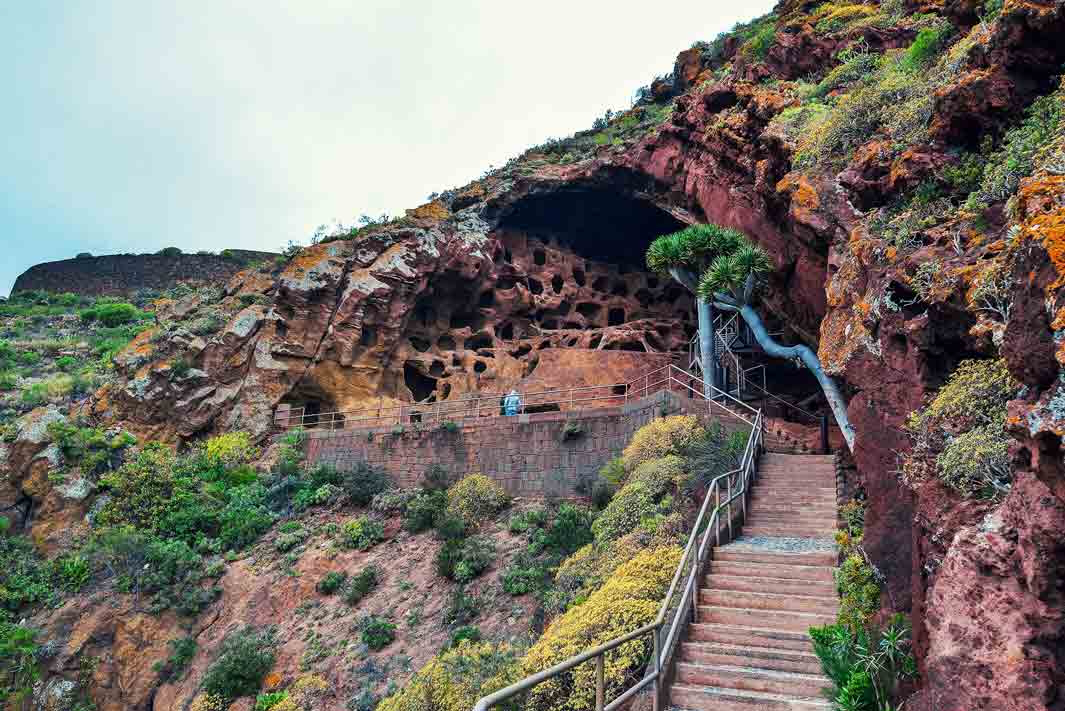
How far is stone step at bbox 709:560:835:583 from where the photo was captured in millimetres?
8359

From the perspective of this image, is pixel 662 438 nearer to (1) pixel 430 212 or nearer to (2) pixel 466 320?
(2) pixel 466 320

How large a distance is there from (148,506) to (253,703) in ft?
30.9

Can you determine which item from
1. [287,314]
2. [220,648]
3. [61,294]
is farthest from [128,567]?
[61,294]

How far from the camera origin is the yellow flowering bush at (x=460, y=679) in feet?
27.0

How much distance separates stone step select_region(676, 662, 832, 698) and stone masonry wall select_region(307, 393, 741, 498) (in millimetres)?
8802

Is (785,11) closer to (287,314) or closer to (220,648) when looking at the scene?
(287,314)

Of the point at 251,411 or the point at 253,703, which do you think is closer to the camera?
the point at 253,703

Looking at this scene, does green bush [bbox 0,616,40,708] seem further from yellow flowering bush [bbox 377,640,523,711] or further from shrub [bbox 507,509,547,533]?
shrub [bbox 507,509,547,533]

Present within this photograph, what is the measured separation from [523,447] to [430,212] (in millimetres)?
13023

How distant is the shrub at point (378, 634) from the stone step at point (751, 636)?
7676mm

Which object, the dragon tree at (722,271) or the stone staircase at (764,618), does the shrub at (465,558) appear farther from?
the dragon tree at (722,271)

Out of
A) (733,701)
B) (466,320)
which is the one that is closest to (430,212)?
(466,320)

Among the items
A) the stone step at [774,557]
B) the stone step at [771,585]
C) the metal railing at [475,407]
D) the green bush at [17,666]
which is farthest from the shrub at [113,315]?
the stone step at [771,585]

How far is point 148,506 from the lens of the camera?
1941 cm
